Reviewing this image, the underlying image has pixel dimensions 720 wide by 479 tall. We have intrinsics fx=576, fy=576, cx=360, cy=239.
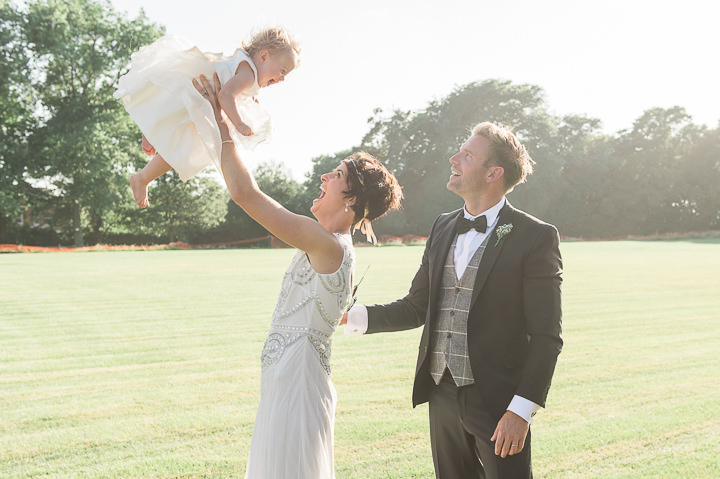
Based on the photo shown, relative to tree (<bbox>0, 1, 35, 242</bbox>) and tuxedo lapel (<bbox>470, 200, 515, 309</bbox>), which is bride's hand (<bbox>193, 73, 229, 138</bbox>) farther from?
tree (<bbox>0, 1, 35, 242</bbox>)

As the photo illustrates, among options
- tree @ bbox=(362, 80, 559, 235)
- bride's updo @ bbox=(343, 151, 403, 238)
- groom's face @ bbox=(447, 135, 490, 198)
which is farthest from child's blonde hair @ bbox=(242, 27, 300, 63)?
tree @ bbox=(362, 80, 559, 235)

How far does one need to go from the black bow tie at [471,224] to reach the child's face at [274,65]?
111cm

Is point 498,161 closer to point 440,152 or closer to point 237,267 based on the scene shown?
point 237,267

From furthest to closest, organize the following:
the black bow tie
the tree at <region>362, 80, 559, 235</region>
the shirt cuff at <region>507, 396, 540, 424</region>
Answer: the tree at <region>362, 80, 559, 235</region> → the black bow tie → the shirt cuff at <region>507, 396, 540, 424</region>

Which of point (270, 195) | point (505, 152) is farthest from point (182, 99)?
point (270, 195)

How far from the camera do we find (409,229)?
56.1 metres

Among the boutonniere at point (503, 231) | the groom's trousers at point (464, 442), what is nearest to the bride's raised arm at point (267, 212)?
the boutonniere at point (503, 231)

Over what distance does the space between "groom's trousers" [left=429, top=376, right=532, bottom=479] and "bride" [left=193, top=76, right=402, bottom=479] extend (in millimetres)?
574

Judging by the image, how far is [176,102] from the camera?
200cm

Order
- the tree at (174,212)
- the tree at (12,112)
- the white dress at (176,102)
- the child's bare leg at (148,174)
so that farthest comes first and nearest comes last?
the tree at (174,212), the tree at (12,112), the child's bare leg at (148,174), the white dress at (176,102)

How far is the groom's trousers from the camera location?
2477 millimetres

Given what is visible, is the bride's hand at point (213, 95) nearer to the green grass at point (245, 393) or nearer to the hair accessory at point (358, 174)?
the hair accessory at point (358, 174)

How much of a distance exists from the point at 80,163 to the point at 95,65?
6765 millimetres

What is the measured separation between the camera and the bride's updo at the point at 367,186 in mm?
2406
